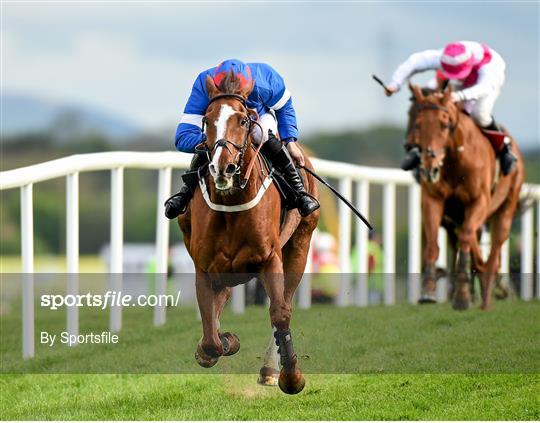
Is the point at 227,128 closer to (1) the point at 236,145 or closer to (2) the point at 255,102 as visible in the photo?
(1) the point at 236,145

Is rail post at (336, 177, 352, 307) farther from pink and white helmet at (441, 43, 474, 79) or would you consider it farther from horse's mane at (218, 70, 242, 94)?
horse's mane at (218, 70, 242, 94)

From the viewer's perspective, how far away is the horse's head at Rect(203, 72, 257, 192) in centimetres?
479

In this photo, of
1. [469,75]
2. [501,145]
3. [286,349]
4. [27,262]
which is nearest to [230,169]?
[286,349]

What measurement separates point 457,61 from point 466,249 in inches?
49.6

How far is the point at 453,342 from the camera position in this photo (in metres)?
6.57

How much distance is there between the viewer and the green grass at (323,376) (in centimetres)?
605

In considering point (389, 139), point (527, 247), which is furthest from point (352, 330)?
point (389, 139)

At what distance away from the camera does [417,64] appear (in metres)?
8.94

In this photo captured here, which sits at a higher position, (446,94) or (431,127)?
(446,94)

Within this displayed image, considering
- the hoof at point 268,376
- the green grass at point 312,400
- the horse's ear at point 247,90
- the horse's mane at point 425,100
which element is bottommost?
the green grass at point 312,400

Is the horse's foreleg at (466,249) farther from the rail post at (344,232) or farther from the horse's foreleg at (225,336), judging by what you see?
the horse's foreleg at (225,336)

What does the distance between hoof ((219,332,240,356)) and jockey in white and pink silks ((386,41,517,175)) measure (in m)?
3.59

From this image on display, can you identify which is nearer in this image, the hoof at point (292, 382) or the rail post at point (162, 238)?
the hoof at point (292, 382)

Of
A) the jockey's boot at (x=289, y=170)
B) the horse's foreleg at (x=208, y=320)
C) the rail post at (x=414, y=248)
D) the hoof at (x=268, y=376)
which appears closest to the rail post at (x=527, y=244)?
the rail post at (x=414, y=248)
